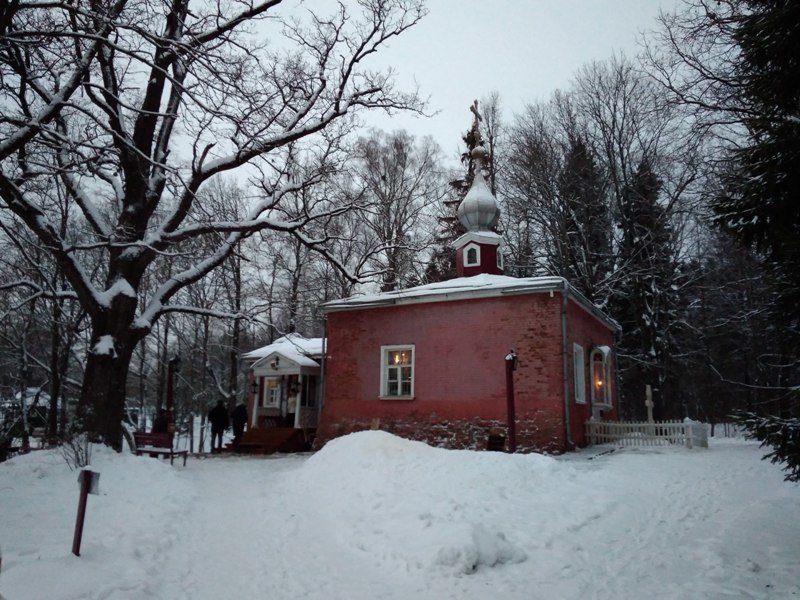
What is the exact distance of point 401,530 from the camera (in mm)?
7246

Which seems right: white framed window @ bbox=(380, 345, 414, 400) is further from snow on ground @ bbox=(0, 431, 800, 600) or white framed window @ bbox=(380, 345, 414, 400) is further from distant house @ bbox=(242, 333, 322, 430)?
snow on ground @ bbox=(0, 431, 800, 600)

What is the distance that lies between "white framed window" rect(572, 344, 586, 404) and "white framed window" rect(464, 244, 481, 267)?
5636mm

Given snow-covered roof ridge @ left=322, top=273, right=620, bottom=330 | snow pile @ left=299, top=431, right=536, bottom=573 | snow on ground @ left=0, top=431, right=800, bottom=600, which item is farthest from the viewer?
snow-covered roof ridge @ left=322, top=273, right=620, bottom=330

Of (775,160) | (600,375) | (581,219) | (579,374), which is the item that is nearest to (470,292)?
(579,374)

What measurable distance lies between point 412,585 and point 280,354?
A: 16.3m

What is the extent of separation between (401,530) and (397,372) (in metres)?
10.9

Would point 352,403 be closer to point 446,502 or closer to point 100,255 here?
point 446,502

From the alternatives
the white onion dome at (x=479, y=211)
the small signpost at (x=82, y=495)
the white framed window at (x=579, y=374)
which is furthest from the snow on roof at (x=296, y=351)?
the small signpost at (x=82, y=495)

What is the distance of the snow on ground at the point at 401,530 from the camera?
5438 mm

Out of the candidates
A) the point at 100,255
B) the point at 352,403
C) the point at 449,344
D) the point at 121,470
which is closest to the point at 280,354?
the point at 352,403

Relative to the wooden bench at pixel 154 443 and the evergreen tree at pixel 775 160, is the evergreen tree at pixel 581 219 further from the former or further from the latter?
the evergreen tree at pixel 775 160

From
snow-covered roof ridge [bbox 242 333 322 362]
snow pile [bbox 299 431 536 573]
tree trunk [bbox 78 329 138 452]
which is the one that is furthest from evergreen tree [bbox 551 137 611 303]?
tree trunk [bbox 78 329 138 452]

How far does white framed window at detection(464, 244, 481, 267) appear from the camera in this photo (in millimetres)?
21516

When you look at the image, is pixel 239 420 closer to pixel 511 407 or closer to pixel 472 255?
pixel 472 255
